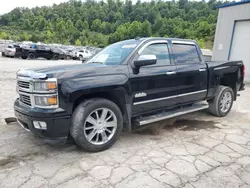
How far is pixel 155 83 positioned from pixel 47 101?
1.88 metres

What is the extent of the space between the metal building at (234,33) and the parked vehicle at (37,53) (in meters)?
17.3

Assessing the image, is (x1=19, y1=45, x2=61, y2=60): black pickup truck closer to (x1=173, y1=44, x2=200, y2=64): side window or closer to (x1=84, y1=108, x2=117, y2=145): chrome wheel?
(x1=173, y1=44, x2=200, y2=64): side window

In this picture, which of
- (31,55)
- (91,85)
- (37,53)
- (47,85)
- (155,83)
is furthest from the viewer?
(37,53)

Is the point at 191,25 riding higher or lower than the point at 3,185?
higher

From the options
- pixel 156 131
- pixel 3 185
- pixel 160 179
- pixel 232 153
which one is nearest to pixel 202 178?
pixel 160 179

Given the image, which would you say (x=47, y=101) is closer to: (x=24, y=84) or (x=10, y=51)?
(x=24, y=84)

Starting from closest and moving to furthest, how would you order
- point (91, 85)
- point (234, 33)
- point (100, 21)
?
point (91, 85)
point (234, 33)
point (100, 21)

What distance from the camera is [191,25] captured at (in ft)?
224

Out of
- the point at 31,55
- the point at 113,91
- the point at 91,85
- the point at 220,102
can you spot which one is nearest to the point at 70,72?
the point at 91,85

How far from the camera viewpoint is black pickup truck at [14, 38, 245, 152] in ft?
9.77

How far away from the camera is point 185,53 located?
4.60 meters

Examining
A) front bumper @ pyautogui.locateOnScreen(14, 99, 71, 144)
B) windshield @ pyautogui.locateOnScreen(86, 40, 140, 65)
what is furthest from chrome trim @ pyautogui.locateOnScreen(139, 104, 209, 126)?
front bumper @ pyautogui.locateOnScreen(14, 99, 71, 144)

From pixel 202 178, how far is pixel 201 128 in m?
1.99

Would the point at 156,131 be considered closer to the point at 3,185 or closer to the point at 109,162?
the point at 109,162
